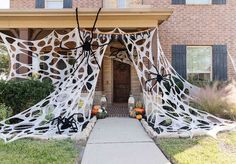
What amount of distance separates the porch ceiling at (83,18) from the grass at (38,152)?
440 centimetres

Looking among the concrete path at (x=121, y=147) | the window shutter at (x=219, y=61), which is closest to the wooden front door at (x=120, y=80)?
the window shutter at (x=219, y=61)

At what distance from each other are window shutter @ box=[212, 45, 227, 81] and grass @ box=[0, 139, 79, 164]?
7.80 metres

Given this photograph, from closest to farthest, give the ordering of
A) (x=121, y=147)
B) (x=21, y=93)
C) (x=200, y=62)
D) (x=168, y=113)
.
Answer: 1. (x=121, y=147)
2. (x=168, y=113)
3. (x=21, y=93)
4. (x=200, y=62)

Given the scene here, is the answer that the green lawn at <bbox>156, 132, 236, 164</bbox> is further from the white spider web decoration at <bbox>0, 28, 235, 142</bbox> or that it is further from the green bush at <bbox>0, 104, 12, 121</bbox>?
the green bush at <bbox>0, 104, 12, 121</bbox>

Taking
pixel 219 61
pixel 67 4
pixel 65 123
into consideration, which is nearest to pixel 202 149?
pixel 65 123

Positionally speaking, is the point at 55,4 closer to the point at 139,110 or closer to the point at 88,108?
the point at 88,108

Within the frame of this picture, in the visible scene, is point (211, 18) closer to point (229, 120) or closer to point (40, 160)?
point (229, 120)

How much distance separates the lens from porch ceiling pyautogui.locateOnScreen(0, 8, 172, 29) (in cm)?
852

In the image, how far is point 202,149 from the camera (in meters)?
5.26

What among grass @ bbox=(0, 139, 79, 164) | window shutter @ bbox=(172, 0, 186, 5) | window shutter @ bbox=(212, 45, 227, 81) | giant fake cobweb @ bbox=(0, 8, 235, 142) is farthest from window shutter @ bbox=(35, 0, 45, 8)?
window shutter @ bbox=(212, 45, 227, 81)

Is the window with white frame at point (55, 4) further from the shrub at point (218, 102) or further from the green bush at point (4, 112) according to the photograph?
the shrub at point (218, 102)

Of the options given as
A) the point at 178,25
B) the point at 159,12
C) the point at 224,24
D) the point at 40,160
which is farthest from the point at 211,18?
the point at 40,160

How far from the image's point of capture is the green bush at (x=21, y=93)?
8203 millimetres

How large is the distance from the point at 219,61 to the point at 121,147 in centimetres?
757
